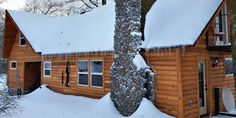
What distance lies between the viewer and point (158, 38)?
1028cm

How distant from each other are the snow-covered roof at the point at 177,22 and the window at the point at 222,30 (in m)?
1.57

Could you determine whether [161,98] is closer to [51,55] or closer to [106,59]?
[106,59]

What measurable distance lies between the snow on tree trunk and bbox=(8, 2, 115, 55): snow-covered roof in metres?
1.29

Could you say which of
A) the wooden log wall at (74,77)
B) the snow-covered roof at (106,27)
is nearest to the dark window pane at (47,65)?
the wooden log wall at (74,77)

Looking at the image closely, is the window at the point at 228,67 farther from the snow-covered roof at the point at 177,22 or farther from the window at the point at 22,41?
the window at the point at 22,41

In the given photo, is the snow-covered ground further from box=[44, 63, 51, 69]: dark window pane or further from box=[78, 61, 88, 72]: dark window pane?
box=[44, 63, 51, 69]: dark window pane

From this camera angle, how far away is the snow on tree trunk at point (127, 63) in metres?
10.1

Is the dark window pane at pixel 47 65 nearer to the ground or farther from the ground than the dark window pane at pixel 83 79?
farther from the ground

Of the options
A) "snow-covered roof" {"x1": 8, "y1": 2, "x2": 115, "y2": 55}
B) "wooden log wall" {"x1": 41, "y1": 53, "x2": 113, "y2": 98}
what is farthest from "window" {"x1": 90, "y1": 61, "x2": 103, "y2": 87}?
"snow-covered roof" {"x1": 8, "y1": 2, "x2": 115, "y2": 55}

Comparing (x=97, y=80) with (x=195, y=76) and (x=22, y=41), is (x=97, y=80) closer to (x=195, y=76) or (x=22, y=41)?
(x=195, y=76)

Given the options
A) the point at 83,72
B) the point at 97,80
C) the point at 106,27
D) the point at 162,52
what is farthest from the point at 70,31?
the point at 162,52

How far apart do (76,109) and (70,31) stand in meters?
5.99

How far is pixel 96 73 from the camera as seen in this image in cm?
1316

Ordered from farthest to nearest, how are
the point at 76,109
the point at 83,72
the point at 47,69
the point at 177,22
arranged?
1. the point at 47,69
2. the point at 83,72
3. the point at 76,109
4. the point at 177,22
